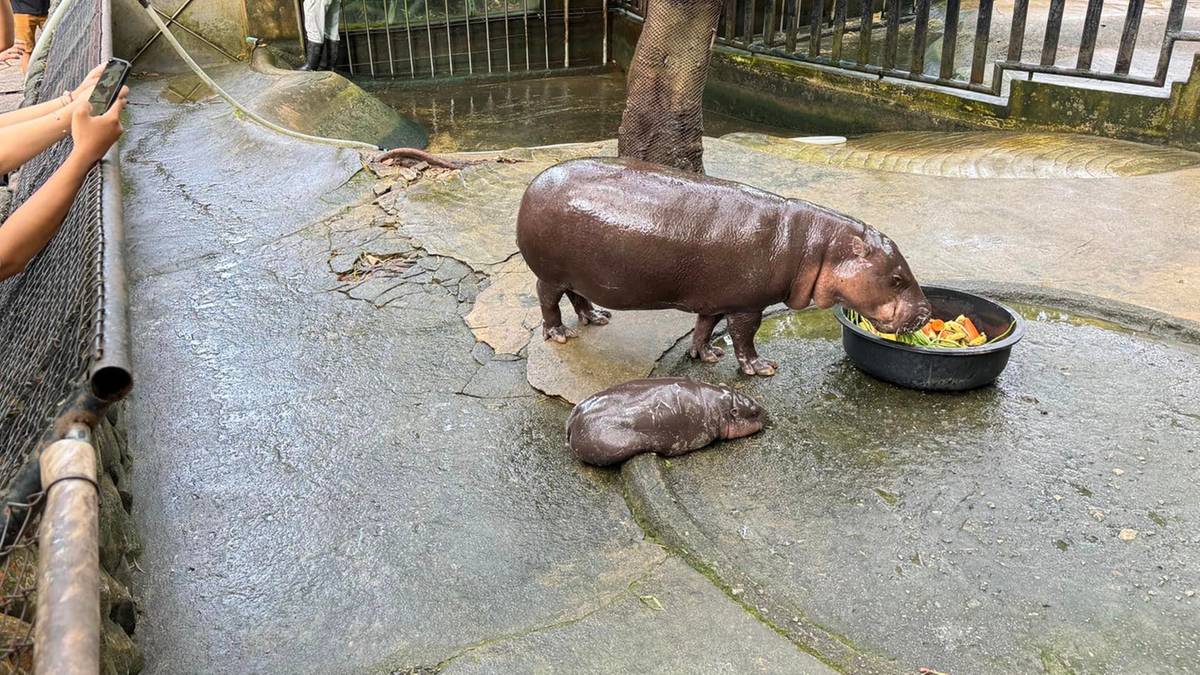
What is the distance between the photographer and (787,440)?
13.0 ft

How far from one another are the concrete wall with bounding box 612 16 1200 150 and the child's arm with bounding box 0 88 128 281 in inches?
316

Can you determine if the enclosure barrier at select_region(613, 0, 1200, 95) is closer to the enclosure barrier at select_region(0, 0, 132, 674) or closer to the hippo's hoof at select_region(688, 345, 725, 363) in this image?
the hippo's hoof at select_region(688, 345, 725, 363)

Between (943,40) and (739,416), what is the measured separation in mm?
7088

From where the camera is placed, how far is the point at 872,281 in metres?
4.17

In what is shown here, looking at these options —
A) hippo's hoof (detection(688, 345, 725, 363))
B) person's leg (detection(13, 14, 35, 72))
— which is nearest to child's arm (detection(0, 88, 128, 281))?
hippo's hoof (detection(688, 345, 725, 363))

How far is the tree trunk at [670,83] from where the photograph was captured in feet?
Answer: 19.0

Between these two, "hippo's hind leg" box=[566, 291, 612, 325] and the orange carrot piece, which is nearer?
the orange carrot piece

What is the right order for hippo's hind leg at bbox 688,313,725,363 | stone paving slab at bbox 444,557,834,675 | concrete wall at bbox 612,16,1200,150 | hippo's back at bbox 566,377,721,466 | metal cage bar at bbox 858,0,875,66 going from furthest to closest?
metal cage bar at bbox 858,0,875,66, concrete wall at bbox 612,16,1200,150, hippo's hind leg at bbox 688,313,725,363, hippo's back at bbox 566,377,721,466, stone paving slab at bbox 444,557,834,675

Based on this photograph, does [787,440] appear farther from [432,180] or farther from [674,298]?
[432,180]

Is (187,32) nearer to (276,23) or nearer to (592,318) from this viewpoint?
(276,23)

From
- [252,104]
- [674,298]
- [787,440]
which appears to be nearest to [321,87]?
[252,104]

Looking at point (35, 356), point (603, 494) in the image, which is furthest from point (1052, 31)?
point (35, 356)

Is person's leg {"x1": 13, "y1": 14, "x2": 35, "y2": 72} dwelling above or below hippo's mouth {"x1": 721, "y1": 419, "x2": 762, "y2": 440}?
above

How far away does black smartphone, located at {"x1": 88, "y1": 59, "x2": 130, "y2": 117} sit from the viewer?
312 cm
